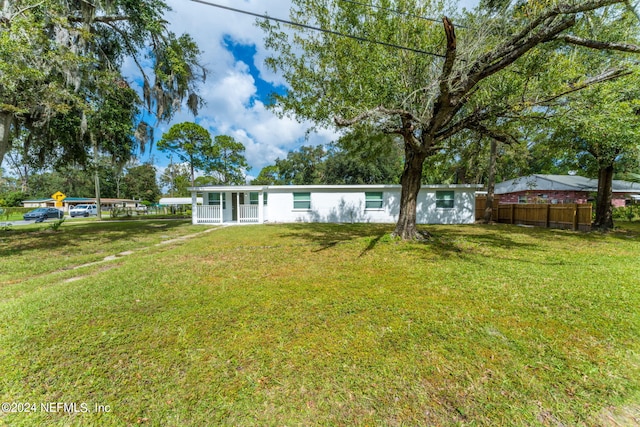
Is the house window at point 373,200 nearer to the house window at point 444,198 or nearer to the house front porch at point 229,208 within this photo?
the house window at point 444,198

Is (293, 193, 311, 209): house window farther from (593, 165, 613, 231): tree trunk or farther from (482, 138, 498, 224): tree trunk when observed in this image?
(593, 165, 613, 231): tree trunk

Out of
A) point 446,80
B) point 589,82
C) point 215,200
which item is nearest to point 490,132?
point 589,82

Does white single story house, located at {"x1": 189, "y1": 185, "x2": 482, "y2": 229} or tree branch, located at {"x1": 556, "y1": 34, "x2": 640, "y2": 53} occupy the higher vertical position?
tree branch, located at {"x1": 556, "y1": 34, "x2": 640, "y2": 53}

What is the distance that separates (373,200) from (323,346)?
13140 mm

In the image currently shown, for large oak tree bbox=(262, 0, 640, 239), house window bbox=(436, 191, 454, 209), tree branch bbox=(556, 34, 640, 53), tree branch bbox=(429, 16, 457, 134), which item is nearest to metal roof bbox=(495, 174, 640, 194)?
house window bbox=(436, 191, 454, 209)

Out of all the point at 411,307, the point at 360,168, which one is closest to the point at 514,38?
the point at 411,307

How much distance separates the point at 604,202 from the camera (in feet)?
36.4

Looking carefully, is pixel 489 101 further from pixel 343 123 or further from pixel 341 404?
pixel 341 404

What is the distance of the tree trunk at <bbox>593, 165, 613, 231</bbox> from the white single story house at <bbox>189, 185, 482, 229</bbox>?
5.04 m

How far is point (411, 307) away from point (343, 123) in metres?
3.68

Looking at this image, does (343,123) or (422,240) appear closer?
(343,123)

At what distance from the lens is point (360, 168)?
105 feet

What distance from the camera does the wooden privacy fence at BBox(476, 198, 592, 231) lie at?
10.8 m

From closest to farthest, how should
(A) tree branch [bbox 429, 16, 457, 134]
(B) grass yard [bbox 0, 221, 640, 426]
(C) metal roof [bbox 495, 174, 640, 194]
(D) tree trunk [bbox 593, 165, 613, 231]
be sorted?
1. (B) grass yard [bbox 0, 221, 640, 426]
2. (A) tree branch [bbox 429, 16, 457, 134]
3. (D) tree trunk [bbox 593, 165, 613, 231]
4. (C) metal roof [bbox 495, 174, 640, 194]
